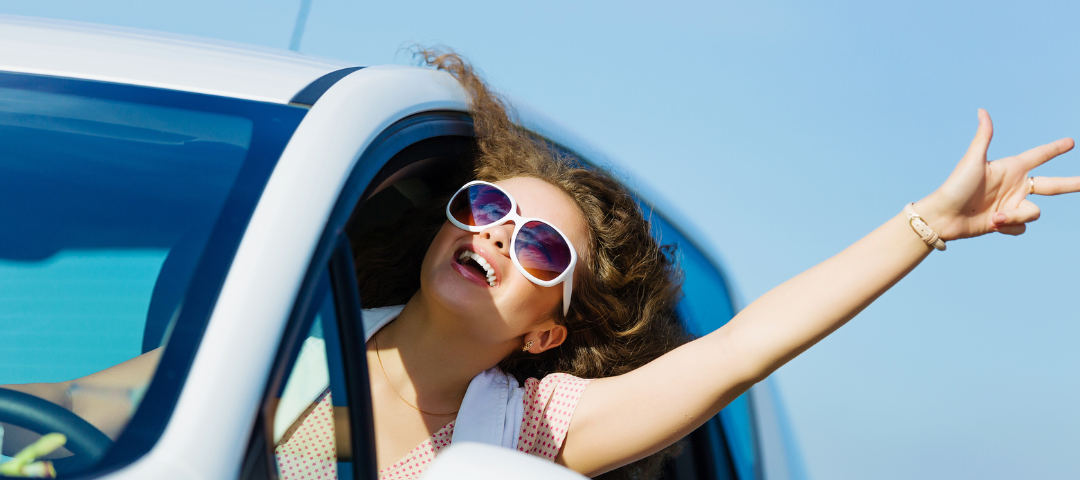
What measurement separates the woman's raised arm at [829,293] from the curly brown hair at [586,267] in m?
0.44

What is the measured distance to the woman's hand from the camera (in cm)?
139

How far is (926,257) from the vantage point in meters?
1.40

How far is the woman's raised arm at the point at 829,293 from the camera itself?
55.2 inches

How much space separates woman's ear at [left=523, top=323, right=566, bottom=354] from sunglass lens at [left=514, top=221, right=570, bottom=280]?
0.70ft

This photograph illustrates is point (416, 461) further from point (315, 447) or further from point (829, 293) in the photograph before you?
point (829, 293)

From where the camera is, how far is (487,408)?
1705mm

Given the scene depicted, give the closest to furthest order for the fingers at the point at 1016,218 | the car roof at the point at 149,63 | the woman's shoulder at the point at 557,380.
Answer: the car roof at the point at 149,63, the fingers at the point at 1016,218, the woman's shoulder at the point at 557,380

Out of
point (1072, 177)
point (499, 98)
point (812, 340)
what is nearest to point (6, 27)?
point (499, 98)

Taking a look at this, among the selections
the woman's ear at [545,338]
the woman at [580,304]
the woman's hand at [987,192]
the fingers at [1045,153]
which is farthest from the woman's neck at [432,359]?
the fingers at [1045,153]

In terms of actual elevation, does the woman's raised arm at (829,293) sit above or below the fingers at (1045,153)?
below

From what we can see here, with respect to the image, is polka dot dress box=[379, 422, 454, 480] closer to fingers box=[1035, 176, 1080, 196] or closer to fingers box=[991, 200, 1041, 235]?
fingers box=[991, 200, 1041, 235]

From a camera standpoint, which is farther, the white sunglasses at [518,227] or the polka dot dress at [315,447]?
the white sunglasses at [518,227]

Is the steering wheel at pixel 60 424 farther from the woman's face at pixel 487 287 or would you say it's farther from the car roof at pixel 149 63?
the woman's face at pixel 487 287

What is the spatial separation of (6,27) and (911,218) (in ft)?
5.64
